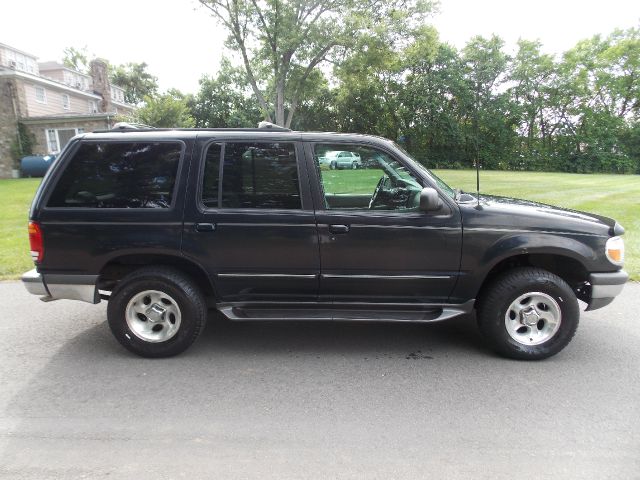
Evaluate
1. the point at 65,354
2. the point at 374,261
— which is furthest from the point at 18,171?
the point at 374,261

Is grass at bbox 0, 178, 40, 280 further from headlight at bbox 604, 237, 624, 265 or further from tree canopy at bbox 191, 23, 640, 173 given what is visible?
tree canopy at bbox 191, 23, 640, 173

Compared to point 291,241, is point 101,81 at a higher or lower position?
higher

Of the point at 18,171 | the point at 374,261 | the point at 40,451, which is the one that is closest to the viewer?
the point at 40,451

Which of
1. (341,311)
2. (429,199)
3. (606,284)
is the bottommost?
(341,311)

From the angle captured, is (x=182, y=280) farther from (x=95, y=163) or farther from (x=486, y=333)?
(x=486, y=333)

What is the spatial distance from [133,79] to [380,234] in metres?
66.8

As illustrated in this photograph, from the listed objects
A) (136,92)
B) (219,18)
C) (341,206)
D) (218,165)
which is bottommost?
(341,206)

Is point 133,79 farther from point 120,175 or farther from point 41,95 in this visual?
point 120,175

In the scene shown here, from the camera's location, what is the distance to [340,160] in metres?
3.91

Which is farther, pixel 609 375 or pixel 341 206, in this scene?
pixel 341 206

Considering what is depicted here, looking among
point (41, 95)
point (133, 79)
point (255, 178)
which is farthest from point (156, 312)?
point (133, 79)

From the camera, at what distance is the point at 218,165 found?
3.82 metres

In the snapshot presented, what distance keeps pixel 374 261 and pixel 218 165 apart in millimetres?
1561

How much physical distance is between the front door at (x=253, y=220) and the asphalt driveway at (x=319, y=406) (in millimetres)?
735
